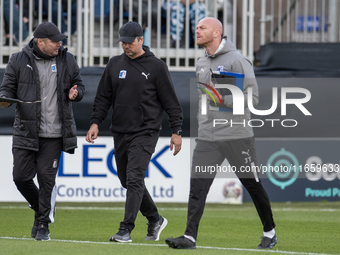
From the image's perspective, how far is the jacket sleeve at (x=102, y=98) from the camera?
5.74 meters

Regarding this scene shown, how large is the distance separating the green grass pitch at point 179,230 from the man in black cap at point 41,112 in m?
0.51

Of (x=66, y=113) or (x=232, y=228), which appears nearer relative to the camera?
(x=66, y=113)

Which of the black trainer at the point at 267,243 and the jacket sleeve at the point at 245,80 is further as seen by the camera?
the black trainer at the point at 267,243

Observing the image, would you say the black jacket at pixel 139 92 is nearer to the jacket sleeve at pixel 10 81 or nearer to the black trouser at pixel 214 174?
the black trouser at pixel 214 174

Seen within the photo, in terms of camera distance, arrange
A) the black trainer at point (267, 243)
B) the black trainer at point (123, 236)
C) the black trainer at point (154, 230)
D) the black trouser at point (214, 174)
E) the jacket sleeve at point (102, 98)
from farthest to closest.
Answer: the black trainer at point (154, 230)
the jacket sleeve at point (102, 98)
the black trainer at point (123, 236)
the black trainer at point (267, 243)
the black trouser at point (214, 174)

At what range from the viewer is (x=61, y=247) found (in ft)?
16.6

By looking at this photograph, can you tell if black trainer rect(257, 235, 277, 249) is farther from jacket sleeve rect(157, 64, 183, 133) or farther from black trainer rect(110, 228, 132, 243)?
jacket sleeve rect(157, 64, 183, 133)

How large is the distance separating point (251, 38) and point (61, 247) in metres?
6.19

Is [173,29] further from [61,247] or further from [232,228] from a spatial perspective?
[61,247]

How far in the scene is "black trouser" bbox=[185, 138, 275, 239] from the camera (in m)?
5.16

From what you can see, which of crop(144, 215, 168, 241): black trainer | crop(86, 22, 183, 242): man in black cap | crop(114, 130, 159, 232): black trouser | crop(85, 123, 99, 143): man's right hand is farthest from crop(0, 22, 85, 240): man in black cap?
crop(144, 215, 168, 241): black trainer

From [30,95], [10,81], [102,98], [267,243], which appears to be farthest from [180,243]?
[10,81]

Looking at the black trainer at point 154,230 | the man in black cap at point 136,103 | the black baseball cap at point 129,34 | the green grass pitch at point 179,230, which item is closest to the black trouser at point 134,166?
the man in black cap at point 136,103

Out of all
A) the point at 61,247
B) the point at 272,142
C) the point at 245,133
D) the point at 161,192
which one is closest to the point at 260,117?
the point at 272,142
